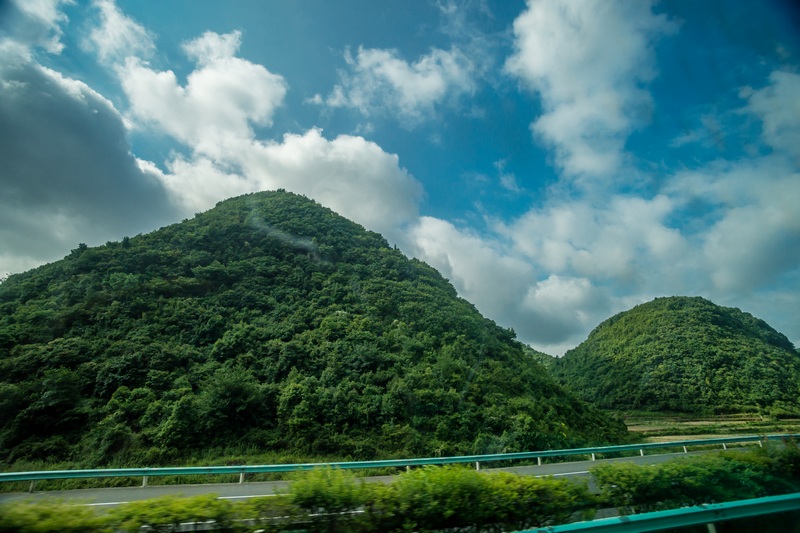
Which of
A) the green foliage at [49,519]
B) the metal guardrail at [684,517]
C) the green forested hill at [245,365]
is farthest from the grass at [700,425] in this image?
the green foliage at [49,519]

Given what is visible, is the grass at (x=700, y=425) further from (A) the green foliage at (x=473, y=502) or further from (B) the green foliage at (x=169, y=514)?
(B) the green foliage at (x=169, y=514)

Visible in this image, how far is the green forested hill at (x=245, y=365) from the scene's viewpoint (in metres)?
21.0

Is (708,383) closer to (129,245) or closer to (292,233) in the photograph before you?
(292,233)

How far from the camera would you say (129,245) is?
129ft

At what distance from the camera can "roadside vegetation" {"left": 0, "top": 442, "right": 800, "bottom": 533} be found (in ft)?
10.6

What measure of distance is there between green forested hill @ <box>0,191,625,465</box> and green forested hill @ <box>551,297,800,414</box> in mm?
32172

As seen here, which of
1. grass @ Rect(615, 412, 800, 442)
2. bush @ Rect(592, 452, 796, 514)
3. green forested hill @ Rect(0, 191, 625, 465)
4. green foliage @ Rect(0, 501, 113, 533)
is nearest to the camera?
green foliage @ Rect(0, 501, 113, 533)

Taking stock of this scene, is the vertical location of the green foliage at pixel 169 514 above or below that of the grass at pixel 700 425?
above

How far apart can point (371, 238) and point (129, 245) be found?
2998cm

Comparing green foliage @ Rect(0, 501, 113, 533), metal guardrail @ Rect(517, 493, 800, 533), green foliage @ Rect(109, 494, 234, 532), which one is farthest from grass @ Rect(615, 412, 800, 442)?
green foliage @ Rect(0, 501, 113, 533)

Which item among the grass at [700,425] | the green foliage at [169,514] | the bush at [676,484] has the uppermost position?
the green foliage at [169,514]

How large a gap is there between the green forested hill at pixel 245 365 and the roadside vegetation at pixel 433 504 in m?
19.4

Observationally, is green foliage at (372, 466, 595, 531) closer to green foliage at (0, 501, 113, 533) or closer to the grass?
green foliage at (0, 501, 113, 533)

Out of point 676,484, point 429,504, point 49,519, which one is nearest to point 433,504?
point 429,504
